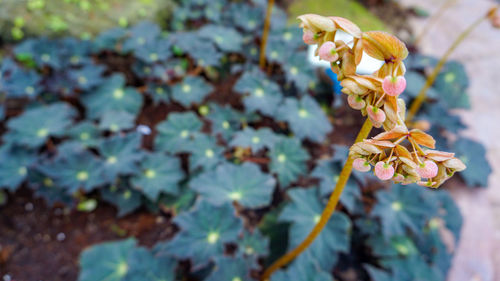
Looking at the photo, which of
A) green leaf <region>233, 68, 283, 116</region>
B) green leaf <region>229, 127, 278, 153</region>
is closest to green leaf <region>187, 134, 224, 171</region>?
green leaf <region>229, 127, 278, 153</region>

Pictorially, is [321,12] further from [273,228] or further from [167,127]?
[273,228]

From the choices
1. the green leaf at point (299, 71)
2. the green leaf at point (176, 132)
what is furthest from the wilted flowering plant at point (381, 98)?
the green leaf at point (299, 71)

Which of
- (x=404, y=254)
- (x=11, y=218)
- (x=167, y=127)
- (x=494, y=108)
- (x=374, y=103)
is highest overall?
(x=374, y=103)

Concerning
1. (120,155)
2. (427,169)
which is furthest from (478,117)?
(120,155)

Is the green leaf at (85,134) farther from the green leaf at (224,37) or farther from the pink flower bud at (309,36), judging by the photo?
the pink flower bud at (309,36)

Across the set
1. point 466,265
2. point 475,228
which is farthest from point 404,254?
point 475,228
